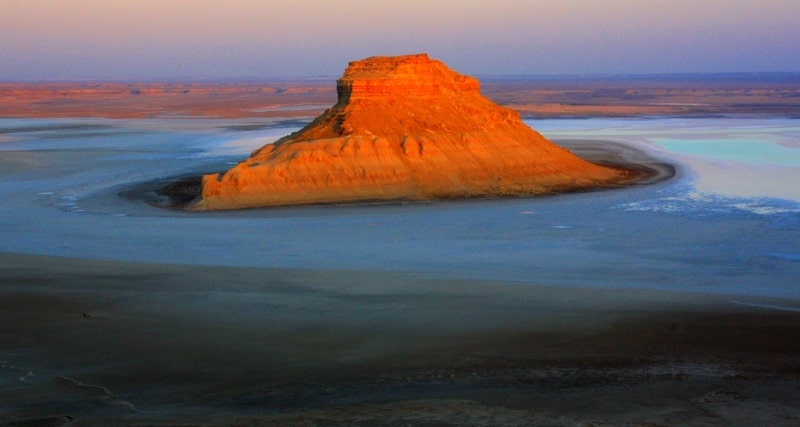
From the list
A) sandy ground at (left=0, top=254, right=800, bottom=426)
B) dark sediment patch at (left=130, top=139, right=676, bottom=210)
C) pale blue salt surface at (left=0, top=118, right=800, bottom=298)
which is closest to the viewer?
sandy ground at (left=0, top=254, right=800, bottom=426)

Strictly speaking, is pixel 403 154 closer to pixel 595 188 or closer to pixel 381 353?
pixel 595 188

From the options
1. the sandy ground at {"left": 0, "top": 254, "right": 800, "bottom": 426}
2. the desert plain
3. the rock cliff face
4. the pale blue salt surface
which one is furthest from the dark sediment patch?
the sandy ground at {"left": 0, "top": 254, "right": 800, "bottom": 426}

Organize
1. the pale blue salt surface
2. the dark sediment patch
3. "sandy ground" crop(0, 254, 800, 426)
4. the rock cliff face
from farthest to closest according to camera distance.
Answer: the dark sediment patch < the rock cliff face < the pale blue salt surface < "sandy ground" crop(0, 254, 800, 426)

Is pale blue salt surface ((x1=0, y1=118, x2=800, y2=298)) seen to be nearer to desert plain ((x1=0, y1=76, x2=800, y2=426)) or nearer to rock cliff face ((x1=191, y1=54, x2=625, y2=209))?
desert plain ((x1=0, y1=76, x2=800, y2=426))

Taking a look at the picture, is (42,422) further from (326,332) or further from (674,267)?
(674,267)

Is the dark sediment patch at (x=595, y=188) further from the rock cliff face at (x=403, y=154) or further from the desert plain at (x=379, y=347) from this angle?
the desert plain at (x=379, y=347)

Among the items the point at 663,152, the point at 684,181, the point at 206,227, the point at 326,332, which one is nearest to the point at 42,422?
the point at 326,332

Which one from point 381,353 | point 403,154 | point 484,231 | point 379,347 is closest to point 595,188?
point 403,154
